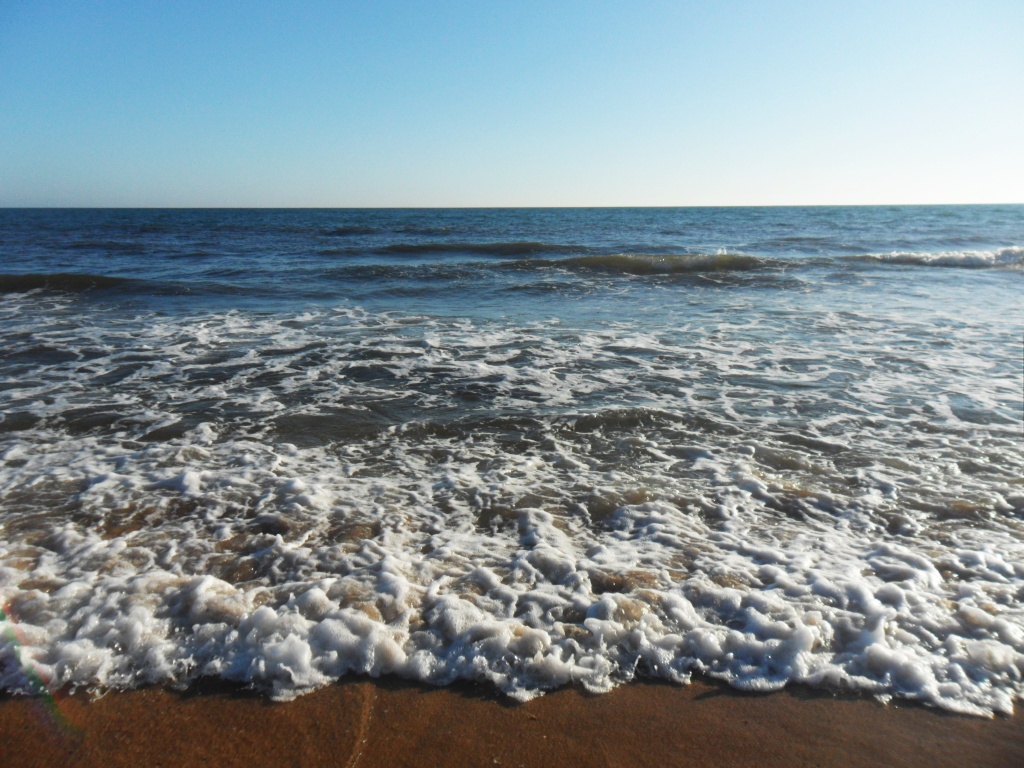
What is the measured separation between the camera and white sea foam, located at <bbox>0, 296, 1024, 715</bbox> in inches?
102

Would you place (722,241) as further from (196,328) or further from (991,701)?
(991,701)

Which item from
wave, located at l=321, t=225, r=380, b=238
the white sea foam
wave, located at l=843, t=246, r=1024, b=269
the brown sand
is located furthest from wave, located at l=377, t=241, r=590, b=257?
the brown sand

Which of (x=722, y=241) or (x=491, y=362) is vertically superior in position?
(x=722, y=241)

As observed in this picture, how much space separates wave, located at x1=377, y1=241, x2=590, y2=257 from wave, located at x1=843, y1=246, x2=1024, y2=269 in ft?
32.3

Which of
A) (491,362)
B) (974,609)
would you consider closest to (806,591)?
(974,609)

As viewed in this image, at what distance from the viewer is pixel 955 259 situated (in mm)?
20031

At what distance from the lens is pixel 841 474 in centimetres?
442

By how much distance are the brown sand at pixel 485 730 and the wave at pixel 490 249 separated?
20947 mm

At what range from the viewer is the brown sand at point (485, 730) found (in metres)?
2.16

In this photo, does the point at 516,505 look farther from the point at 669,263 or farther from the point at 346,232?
the point at 346,232

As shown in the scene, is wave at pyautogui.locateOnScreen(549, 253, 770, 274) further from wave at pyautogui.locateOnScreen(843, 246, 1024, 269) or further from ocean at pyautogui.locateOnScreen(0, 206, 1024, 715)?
ocean at pyautogui.locateOnScreen(0, 206, 1024, 715)

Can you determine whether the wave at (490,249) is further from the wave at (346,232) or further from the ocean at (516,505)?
the ocean at (516,505)

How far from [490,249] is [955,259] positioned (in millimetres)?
15797

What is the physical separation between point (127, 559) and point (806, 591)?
3492mm
